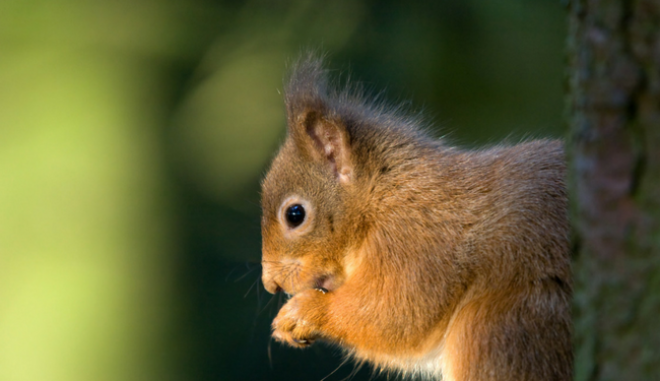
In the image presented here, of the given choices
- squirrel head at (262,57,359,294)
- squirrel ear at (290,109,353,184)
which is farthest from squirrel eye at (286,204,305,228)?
squirrel ear at (290,109,353,184)

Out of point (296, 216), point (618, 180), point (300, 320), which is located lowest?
point (300, 320)

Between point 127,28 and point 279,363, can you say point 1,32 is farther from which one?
point 279,363

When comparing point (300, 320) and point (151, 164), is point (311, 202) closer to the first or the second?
point (300, 320)

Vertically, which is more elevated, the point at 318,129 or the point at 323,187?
the point at 318,129

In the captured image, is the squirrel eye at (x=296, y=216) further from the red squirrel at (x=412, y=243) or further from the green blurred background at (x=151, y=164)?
the green blurred background at (x=151, y=164)

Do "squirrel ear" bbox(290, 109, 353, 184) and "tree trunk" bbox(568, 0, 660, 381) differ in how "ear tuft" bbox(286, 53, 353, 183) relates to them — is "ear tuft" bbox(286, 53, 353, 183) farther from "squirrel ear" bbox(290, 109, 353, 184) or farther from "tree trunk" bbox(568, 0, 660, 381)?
"tree trunk" bbox(568, 0, 660, 381)

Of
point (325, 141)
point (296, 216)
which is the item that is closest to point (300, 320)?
point (296, 216)

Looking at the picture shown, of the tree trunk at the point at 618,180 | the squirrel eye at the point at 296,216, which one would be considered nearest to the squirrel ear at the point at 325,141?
the squirrel eye at the point at 296,216

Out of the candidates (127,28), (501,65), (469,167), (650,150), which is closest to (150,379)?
(127,28)
